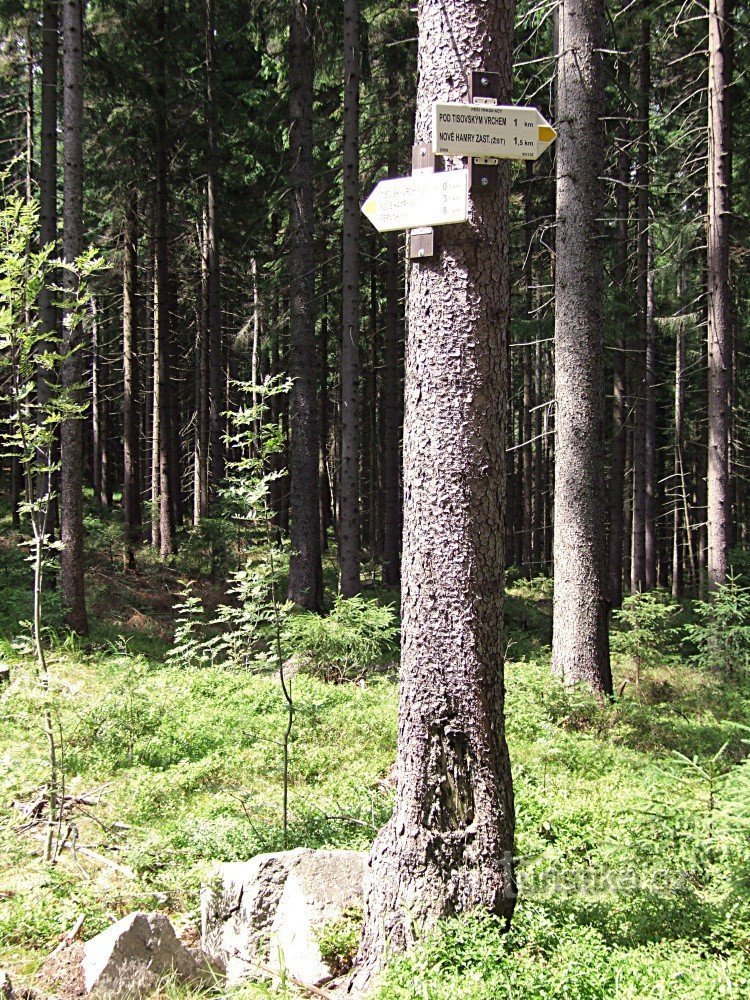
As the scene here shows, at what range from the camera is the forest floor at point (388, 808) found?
3.23 meters

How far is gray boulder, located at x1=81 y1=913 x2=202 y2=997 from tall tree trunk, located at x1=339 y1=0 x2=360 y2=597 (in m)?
9.74

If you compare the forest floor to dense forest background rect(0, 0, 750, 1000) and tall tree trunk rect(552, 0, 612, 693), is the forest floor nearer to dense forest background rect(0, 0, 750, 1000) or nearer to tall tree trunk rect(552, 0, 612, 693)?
dense forest background rect(0, 0, 750, 1000)

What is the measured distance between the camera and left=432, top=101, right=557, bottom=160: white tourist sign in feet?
11.3

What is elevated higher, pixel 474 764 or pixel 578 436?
pixel 578 436

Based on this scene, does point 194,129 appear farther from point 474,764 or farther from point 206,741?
point 474,764

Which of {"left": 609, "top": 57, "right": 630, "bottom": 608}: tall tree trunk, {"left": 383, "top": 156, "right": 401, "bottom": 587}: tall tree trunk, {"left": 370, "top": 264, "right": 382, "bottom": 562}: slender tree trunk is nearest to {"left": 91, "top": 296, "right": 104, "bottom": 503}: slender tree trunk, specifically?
{"left": 370, "top": 264, "right": 382, "bottom": 562}: slender tree trunk

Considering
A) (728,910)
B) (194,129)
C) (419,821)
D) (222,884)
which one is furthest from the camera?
(194,129)

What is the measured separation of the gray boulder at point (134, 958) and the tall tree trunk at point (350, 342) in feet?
32.0

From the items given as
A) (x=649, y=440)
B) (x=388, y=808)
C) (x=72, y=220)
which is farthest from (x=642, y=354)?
(x=388, y=808)

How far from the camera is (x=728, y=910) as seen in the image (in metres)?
3.70

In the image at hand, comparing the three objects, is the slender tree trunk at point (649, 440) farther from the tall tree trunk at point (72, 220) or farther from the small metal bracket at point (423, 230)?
the small metal bracket at point (423, 230)

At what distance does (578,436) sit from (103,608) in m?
9.79

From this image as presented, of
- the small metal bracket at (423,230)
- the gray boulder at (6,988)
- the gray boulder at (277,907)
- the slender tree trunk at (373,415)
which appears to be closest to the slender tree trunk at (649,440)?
the slender tree trunk at (373,415)

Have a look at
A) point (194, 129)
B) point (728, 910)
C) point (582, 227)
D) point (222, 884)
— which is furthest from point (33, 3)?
point (728, 910)
